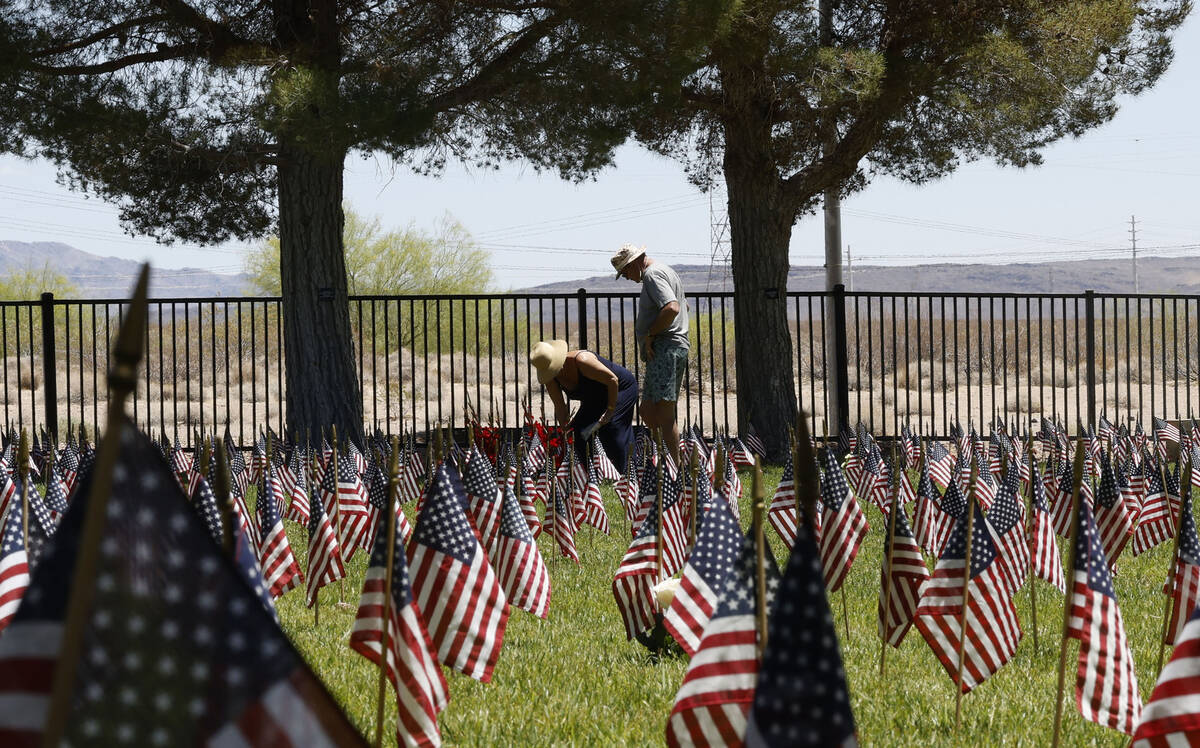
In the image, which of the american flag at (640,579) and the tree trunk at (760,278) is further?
the tree trunk at (760,278)

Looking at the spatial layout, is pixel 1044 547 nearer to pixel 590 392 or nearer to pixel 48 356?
pixel 590 392

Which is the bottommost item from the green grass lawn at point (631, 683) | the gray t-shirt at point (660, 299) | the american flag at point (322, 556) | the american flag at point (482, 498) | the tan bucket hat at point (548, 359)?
the green grass lawn at point (631, 683)

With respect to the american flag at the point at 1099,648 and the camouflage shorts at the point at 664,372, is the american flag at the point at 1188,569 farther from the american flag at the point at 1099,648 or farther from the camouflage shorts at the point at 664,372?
the camouflage shorts at the point at 664,372

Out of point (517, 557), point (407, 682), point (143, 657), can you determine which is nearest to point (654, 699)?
point (517, 557)

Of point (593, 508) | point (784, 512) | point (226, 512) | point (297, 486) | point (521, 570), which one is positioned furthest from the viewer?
point (297, 486)

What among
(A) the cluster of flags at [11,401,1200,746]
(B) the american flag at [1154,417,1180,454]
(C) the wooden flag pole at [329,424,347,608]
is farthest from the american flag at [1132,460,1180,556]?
(B) the american flag at [1154,417,1180,454]

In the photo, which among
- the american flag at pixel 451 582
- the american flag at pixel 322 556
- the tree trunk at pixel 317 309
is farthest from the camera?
the tree trunk at pixel 317 309

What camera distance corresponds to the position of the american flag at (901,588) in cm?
451

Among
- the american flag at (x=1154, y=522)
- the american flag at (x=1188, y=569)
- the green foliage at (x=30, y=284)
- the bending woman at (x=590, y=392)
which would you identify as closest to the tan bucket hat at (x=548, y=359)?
the bending woman at (x=590, y=392)

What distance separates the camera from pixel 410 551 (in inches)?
154

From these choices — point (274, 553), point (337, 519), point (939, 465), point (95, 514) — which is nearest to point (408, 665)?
point (95, 514)

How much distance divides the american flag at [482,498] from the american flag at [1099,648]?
2746mm

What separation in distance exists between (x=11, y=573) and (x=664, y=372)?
6380 millimetres

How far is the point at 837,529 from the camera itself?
5.21m
